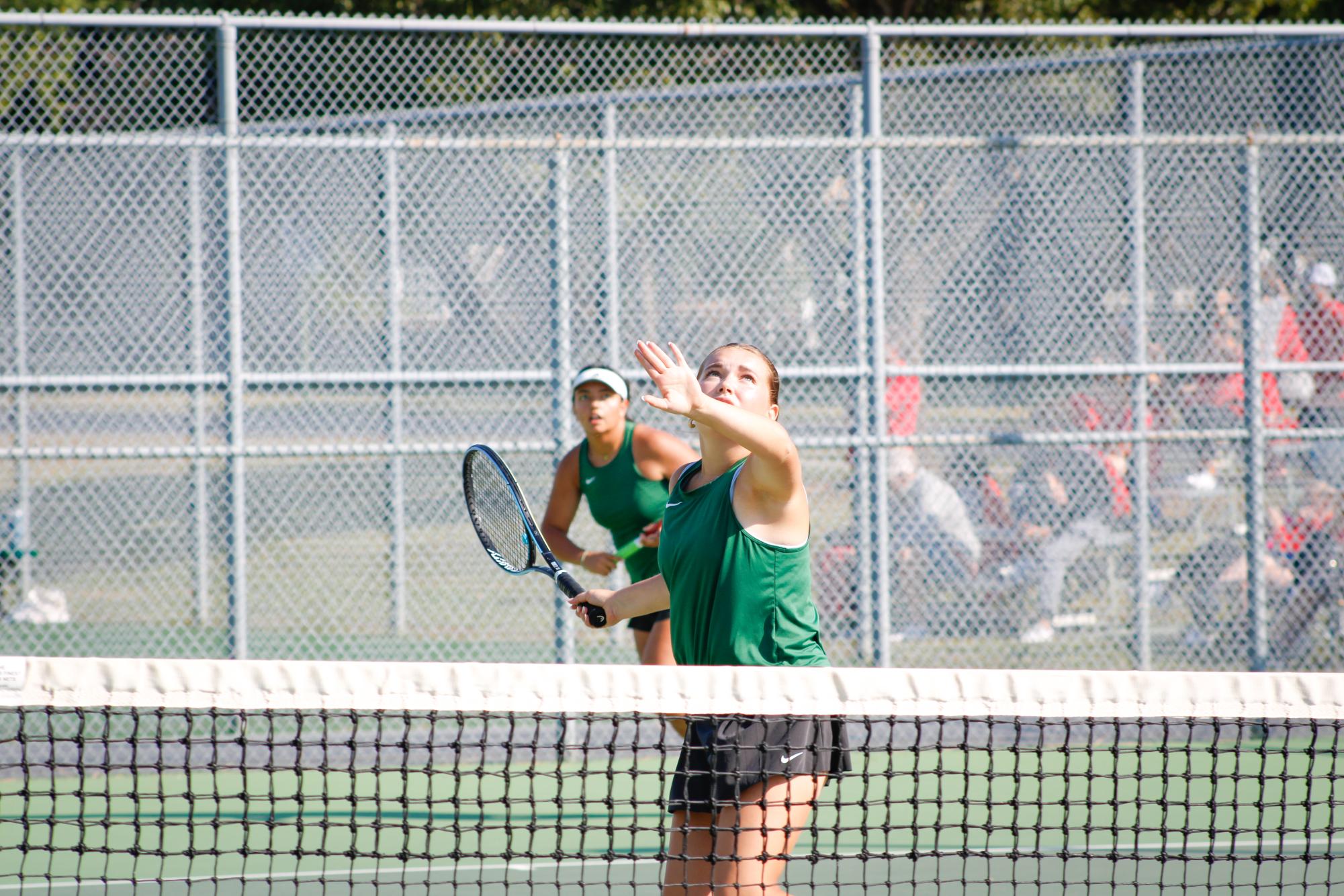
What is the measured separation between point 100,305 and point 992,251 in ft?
15.0

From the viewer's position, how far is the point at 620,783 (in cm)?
559

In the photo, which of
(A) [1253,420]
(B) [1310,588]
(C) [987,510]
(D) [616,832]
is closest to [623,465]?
(D) [616,832]

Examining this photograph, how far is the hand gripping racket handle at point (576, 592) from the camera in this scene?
3.31m

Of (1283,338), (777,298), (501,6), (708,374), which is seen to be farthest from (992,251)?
(501,6)

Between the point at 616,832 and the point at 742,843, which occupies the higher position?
the point at 742,843

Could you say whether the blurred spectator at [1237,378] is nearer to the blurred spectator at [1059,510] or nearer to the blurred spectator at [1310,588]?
the blurred spectator at [1059,510]

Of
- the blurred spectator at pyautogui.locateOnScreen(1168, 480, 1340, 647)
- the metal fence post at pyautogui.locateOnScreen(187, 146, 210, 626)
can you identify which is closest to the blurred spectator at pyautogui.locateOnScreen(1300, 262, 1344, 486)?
the blurred spectator at pyautogui.locateOnScreen(1168, 480, 1340, 647)

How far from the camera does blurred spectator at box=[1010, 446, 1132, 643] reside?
668cm

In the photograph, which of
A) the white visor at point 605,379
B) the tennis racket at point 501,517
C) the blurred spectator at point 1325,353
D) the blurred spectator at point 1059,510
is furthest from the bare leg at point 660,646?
the blurred spectator at point 1325,353

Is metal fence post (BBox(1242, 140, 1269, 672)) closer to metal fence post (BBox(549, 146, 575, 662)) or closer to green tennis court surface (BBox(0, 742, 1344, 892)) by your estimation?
green tennis court surface (BBox(0, 742, 1344, 892))

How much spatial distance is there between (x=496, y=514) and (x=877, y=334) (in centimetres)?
239

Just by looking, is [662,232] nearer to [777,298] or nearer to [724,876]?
[777,298]

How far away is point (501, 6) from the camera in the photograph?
41.6 feet

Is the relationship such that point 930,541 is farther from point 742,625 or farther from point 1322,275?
point 742,625
